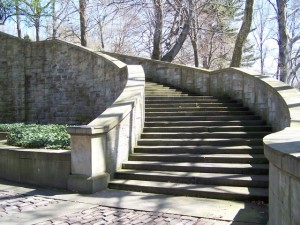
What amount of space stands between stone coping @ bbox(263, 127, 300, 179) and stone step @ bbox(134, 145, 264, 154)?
2.94 metres

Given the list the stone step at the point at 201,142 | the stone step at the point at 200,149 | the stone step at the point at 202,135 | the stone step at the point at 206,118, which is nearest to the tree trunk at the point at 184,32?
the stone step at the point at 206,118

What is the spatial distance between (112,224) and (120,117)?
2.74 metres

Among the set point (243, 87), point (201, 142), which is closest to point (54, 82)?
→ point (243, 87)

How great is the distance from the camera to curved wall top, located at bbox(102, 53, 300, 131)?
7.54 metres

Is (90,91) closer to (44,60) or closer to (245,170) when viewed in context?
(44,60)

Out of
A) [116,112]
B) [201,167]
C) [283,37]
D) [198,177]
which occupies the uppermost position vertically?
[283,37]

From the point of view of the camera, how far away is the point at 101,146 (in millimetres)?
6684

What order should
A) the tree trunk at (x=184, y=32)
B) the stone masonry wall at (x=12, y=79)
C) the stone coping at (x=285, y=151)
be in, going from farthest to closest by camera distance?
1. the tree trunk at (x=184, y=32)
2. the stone masonry wall at (x=12, y=79)
3. the stone coping at (x=285, y=151)

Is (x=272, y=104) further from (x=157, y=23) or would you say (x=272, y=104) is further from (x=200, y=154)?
(x=157, y=23)

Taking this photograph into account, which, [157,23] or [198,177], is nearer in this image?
[198,177]

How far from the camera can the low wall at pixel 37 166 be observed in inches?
271

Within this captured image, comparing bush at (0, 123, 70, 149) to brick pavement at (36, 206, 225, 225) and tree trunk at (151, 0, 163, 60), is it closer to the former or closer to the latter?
brick pavement at (36, 206, 225, 225)

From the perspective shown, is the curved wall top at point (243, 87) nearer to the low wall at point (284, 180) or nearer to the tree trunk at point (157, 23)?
the low wall at point (284, 180)

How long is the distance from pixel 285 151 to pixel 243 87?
7.71 meters
